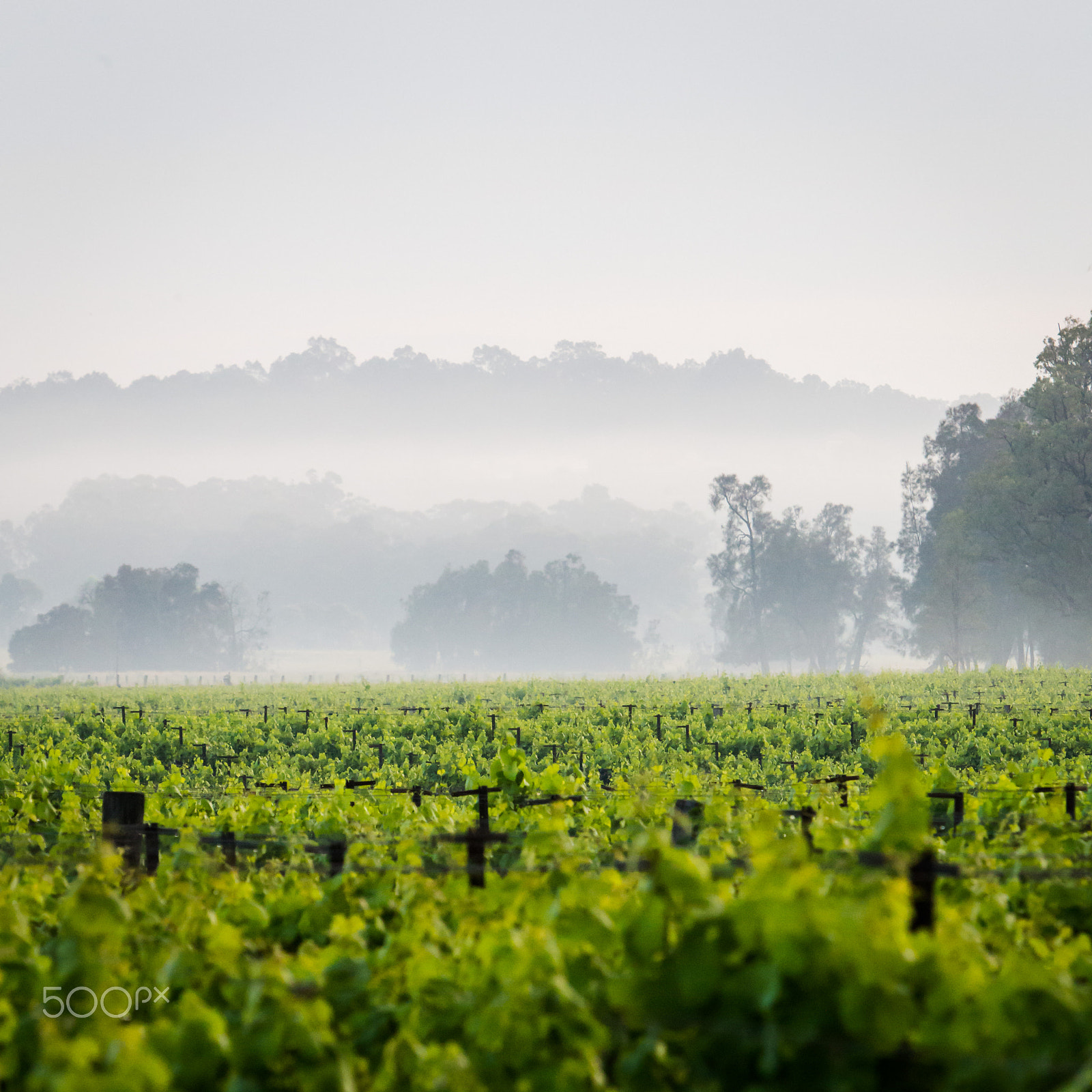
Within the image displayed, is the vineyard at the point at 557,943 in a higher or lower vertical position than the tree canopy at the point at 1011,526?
lower

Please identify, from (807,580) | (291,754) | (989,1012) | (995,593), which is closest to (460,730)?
(291,754)

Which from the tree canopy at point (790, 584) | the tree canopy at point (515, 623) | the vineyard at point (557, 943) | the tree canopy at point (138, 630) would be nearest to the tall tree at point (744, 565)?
the tree canopy at point (790, 584)

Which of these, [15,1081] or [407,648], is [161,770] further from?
[407,648]

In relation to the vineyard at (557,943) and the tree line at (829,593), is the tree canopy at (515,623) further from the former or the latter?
the vineyard at (557,943)

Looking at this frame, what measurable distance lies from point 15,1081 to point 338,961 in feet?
3.47

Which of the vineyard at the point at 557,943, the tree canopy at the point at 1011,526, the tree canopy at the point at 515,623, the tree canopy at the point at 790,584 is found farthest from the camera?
the tree canopy at the point at 515,623

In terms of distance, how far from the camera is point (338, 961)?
379 cm
